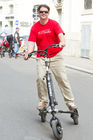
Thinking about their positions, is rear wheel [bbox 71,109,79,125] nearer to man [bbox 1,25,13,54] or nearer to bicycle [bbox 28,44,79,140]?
bicycle [bbox 28,44,79,140]

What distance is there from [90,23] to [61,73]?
13675 millimetres

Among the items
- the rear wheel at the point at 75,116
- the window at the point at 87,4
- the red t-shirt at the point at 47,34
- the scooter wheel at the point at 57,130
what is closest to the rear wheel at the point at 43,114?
the rear wheel at the point at 75,116

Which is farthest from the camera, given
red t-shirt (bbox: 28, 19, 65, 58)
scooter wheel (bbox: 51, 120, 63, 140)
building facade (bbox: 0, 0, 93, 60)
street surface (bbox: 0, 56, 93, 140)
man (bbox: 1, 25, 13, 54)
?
man (bbox: 1, 25, 13, 54)

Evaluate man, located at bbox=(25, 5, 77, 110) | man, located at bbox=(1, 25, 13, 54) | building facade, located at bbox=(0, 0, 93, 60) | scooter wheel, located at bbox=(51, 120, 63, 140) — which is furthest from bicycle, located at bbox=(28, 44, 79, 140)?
man, located at bbox=(1, 25, 13, 54)

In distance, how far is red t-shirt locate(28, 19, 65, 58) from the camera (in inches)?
196

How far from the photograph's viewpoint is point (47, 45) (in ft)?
16.8

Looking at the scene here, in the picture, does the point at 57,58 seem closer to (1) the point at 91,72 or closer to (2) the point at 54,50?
(2) the point at 54,50

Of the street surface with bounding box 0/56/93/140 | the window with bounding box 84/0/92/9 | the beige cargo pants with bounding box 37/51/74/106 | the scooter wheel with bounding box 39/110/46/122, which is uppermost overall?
the window with bounding box 84/0/92/9

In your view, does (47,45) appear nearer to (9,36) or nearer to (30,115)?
(30,115)

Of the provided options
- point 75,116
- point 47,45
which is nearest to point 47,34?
point 47,45

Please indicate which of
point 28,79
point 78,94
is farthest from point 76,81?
point 78,94

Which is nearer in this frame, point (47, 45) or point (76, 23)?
point (47, 45)

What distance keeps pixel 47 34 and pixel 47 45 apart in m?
0.18

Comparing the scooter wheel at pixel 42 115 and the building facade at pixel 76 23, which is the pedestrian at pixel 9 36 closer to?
the building facade at pixel 76 23
